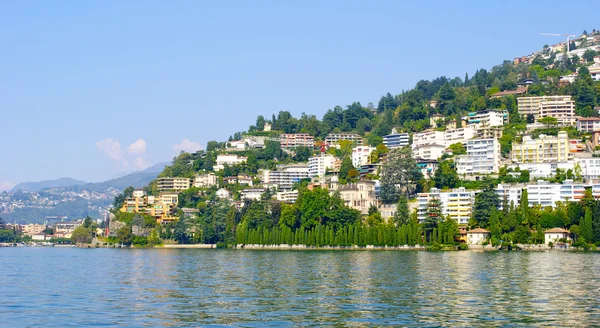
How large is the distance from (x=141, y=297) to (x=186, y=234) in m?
108

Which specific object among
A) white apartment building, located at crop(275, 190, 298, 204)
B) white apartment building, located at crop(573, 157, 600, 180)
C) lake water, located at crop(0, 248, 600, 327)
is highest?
white apartment building, located at crop(573, 157, 600, 180)

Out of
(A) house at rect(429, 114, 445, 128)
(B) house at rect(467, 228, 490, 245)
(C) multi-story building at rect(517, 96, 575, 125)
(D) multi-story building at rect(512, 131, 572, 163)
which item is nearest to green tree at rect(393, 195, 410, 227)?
(B) house at rect(467, 228, 490, 245)

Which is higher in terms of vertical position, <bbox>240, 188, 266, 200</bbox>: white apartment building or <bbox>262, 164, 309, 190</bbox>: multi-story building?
<bbox>262, 164, 309, 190</bbox>: multi-story building

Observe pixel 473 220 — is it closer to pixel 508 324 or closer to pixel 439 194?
pixel 439 194

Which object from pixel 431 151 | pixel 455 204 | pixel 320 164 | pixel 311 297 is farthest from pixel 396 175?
pixel 311 297

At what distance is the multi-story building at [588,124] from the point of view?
14050cm

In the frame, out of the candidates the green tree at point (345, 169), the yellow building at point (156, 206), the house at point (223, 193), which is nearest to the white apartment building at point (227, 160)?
the yellow building at point (156, 206)

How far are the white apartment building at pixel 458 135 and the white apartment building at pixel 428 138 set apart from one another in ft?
2.61

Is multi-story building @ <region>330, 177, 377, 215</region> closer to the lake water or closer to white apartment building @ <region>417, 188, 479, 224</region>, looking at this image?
white apartment building @ <region>417, 188, 479, 224</region>

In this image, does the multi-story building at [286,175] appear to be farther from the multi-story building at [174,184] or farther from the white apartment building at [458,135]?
the white apartment building at [458,135]

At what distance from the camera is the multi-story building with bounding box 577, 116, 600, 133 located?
14050cm

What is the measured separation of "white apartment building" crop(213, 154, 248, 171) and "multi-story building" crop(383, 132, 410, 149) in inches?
1449

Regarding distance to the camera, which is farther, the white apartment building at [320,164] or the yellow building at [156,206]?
the yellow building at [156,206]

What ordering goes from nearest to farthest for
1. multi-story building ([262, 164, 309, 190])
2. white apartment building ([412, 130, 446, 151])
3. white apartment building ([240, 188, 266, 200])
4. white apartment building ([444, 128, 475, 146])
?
white apartment building ([444, 128, 475, 146]) → white apartment building ([412, 130, 446, 151]) → white apartment building ([240, 188, 266, 200]) → multi-story building ([262, 164, 309, 190])
